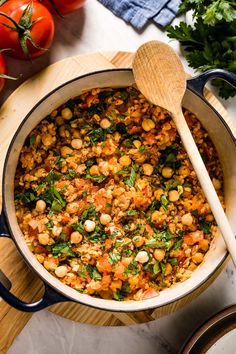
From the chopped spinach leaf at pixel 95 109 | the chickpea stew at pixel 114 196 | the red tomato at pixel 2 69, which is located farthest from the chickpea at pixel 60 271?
the red tomato at pixel 2 69

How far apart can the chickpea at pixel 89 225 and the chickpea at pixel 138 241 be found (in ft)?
0.54

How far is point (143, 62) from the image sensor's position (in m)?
2.04

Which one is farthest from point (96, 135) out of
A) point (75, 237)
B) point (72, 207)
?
point (75, 237)

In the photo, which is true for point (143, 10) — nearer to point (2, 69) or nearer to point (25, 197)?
point (2, 69)

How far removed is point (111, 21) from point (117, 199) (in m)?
0.76

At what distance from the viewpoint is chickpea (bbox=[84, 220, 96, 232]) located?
223 centimetres

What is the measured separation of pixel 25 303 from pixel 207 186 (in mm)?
732

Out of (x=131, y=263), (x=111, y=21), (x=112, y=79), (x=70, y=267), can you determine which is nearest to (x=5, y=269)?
(x=70, y=267)

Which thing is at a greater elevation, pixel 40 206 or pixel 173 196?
pixel 173 196

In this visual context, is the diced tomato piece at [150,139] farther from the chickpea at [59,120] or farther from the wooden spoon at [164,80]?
the chickpea at [59,120]

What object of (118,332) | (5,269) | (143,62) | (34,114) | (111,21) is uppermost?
(143,62)

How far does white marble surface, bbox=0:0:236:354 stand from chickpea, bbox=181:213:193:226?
13.6 inches

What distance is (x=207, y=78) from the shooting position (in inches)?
78.0

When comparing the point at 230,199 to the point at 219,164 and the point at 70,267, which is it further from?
the point at 70,267
